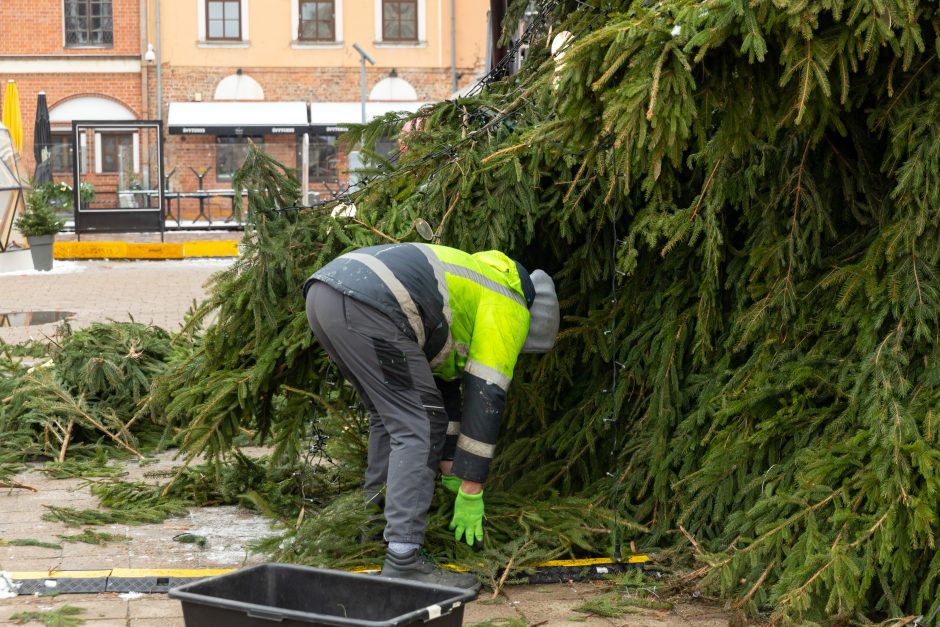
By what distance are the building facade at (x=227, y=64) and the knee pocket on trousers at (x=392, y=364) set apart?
30.2 meters

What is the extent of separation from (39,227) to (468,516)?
16098 millimetres

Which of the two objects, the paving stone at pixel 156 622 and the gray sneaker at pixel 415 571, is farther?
the gray sneaker at pixel 415 571

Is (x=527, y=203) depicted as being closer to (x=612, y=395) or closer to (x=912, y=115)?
(x=612, y=395)

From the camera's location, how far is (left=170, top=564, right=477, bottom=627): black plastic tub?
3.54 metres

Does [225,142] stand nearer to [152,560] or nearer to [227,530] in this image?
[227,530]

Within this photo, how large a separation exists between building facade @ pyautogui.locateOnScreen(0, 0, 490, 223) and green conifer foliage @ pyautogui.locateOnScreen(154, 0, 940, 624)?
28.9m

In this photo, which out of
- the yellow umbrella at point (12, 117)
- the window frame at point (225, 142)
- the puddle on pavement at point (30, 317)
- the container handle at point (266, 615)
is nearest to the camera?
the container handle at point (266, 615)

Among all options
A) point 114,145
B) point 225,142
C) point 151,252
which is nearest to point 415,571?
point 151,252

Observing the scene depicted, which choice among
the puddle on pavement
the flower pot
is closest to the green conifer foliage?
the puddle on pavement

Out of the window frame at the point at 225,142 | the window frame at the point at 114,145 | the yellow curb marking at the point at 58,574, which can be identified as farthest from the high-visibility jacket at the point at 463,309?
the window frame at the point at 225,142

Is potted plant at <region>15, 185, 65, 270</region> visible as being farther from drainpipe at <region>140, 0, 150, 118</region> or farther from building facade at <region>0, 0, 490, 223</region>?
drainpipe at <region>140, 0, 150, 118</region>

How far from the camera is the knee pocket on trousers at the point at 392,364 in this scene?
464cm

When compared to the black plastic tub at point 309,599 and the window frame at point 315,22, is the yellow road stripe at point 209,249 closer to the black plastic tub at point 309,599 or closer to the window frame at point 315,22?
the window frame at point 315,22

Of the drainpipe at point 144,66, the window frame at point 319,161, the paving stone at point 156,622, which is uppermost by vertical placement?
the drainpipe at point 144,66
